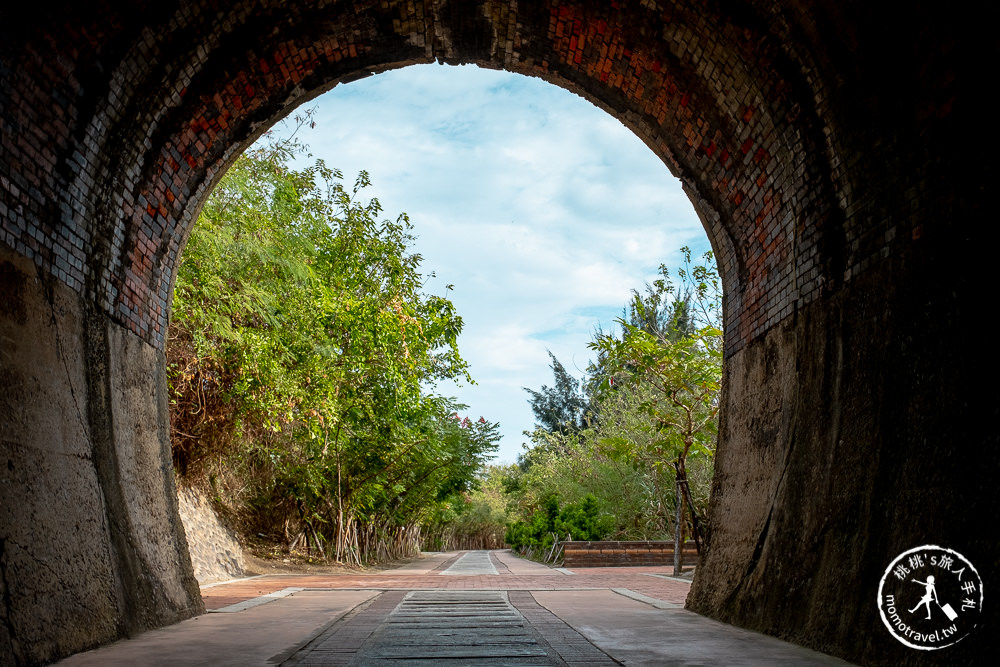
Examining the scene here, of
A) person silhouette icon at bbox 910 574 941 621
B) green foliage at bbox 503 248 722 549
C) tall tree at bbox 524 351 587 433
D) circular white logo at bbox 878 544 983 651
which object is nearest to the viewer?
circular white logo at bbox 878 544 983 651

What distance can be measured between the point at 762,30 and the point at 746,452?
3.13 metres

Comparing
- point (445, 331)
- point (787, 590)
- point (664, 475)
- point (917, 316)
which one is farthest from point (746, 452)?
point (664, 475)

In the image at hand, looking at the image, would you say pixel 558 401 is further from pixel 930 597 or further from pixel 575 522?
pixel 930 597

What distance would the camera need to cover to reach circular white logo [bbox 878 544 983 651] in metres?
3.22

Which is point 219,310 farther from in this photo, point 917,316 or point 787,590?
point 917,316

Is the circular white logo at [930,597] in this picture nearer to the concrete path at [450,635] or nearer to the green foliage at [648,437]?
the concrete path at [450,635]

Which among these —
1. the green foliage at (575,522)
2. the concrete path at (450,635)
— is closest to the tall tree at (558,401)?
the green foliage at (575,522)

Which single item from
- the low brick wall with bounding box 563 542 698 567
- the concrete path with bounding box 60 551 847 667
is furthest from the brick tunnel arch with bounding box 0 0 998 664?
the low brick wall with bounding box 563 542 698 567

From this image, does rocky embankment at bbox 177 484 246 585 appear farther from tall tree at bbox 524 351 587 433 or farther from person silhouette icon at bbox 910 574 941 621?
tall tree at bbox 524 351 587 433

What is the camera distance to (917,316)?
397 centimetres

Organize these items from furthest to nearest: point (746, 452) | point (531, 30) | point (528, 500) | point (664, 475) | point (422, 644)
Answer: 1. point (528, 500)
2. point (664, 475)
3. point (531, 30)
4. point (746, 452)
5. point (422, 644)

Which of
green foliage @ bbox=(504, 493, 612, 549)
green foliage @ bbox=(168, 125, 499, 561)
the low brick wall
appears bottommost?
the low brick wall

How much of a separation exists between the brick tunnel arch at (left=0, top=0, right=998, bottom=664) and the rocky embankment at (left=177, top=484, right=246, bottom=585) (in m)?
5.67

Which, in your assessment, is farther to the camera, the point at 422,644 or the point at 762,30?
the point at 762,30
